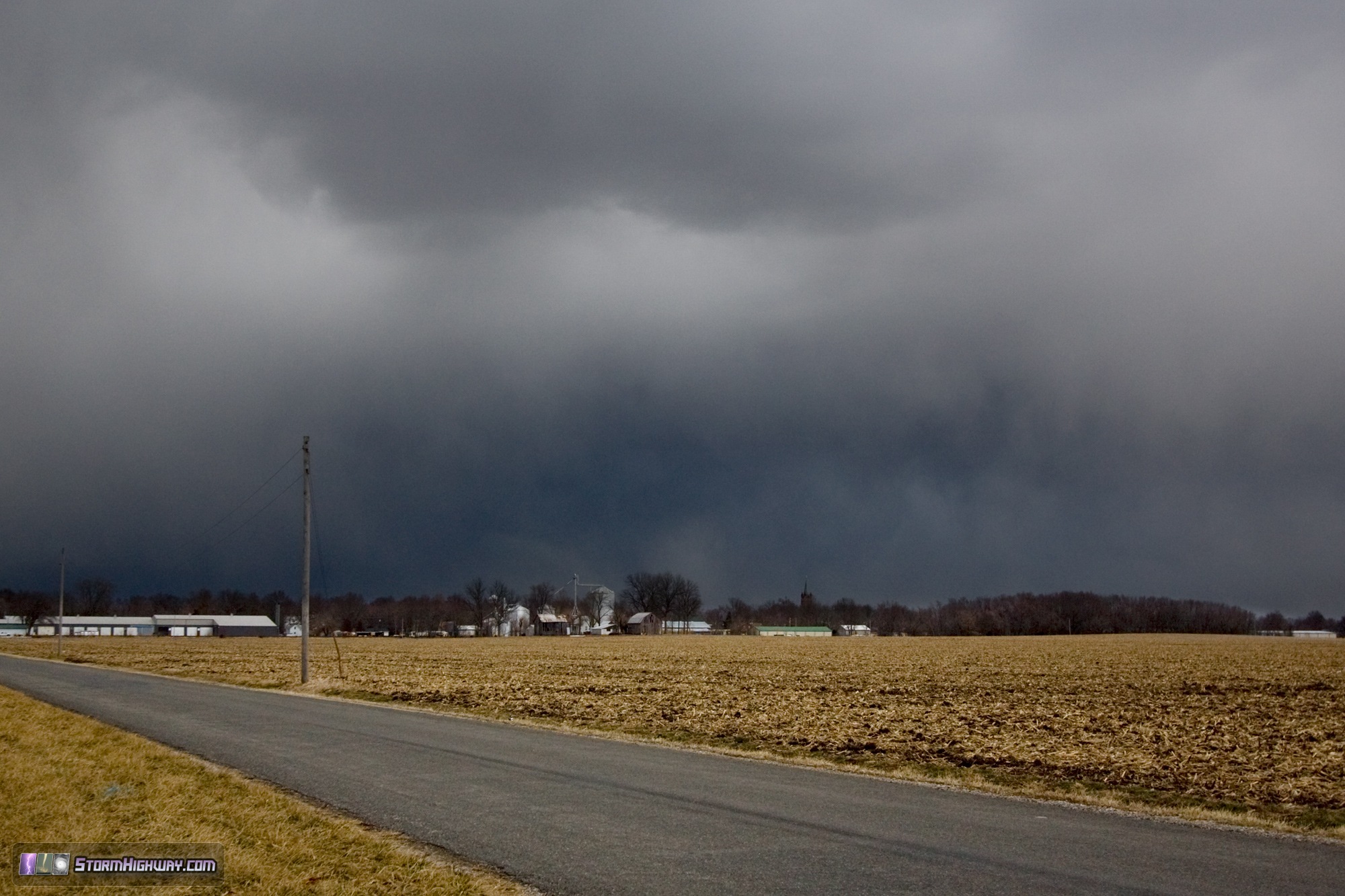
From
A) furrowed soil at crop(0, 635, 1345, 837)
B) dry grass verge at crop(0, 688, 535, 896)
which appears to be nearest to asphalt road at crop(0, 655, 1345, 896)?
dry grass verge at crop(0, 688, 535, 896)

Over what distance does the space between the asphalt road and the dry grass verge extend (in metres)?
0.65

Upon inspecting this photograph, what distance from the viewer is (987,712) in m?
27.2

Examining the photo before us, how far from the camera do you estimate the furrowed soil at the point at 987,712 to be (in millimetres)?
16719

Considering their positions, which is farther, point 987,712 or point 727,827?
point 987,712

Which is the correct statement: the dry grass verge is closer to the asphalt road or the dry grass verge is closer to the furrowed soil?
the asphalt road

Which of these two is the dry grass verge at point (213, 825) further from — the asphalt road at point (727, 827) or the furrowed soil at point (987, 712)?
the furrowed soil at point (987, 712)

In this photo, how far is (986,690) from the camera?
35.7m

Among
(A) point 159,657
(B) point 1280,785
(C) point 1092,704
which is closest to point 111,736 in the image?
(B) point 1280,785

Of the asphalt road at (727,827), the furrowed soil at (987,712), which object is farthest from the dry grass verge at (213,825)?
the furrowed soil at (987,712)

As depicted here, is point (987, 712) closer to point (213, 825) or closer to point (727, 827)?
point (727, 827)

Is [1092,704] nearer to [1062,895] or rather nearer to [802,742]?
[802,742]

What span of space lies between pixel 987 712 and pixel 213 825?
21.0m

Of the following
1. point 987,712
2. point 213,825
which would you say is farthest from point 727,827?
Result: point 987,712

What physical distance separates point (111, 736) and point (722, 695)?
18842 millimetres
